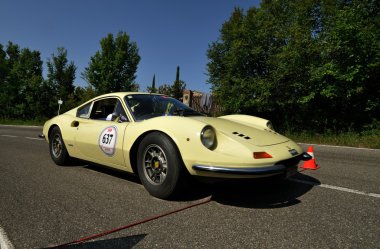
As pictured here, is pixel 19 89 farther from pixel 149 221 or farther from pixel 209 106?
pixel 149 221

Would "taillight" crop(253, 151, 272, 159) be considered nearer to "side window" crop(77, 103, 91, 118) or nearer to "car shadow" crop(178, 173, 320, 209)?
"car shadow" crop(178, 173, 320, 209)

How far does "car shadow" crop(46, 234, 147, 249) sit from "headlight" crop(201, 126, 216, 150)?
3.50 ft

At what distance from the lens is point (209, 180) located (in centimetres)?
284

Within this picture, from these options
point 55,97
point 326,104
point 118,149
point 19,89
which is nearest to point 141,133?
point 118,149

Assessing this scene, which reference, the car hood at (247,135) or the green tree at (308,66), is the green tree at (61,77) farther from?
the car hood at (247,135)

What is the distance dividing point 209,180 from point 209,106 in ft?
62.5

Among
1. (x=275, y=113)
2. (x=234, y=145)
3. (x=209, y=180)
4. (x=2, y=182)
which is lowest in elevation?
(x=2, y=182)

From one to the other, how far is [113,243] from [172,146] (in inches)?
45.1

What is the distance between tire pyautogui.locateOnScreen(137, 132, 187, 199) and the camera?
2926 millimetres

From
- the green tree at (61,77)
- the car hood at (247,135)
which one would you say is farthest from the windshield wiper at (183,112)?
the green tree at (61,77)

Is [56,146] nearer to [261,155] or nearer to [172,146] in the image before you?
[172,146]

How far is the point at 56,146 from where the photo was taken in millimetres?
5188

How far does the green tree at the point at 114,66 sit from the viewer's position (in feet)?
90.0

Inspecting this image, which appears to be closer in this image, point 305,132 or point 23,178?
point 23,178
